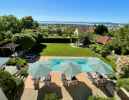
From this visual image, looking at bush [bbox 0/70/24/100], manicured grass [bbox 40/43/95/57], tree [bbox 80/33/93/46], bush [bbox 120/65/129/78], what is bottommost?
manicured grass [bbox 40/43/95/57]

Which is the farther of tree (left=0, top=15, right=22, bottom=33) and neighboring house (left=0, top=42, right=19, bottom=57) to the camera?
tree (left=0, top=15, right=22, bottom=33)

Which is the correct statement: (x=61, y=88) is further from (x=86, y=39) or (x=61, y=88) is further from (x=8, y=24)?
(x=8, y=24)

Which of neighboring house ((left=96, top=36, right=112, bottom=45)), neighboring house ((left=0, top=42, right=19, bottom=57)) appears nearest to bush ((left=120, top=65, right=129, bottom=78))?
neighboring house ((left=0, top=42, right=19, bottom=57))

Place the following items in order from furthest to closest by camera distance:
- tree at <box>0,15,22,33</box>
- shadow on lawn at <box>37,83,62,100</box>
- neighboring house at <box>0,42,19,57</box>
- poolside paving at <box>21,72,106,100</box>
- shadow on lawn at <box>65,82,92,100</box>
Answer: tree at <box>0,15,22,33</box>, neighboring house at <box>0,42,19,57</box>, shadow on lawn at <box>37,83,62,100</box>, poolside paving at <box>21,72,106,100</box>, shadow on lawn at <box>65,82,92,100</box>

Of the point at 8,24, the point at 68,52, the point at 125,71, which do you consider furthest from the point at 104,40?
the point at 8,24

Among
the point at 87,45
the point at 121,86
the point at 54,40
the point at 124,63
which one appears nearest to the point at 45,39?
the point at 54,40

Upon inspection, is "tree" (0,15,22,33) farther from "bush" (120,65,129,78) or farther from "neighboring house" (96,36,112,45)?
"bush" (120,65,129,78)

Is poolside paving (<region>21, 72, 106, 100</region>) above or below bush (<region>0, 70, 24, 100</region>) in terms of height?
below

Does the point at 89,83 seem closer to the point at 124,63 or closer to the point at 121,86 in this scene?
the point at 121,86

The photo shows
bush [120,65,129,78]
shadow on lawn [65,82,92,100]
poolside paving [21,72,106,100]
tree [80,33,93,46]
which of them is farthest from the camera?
tree [80,33,93,46]
